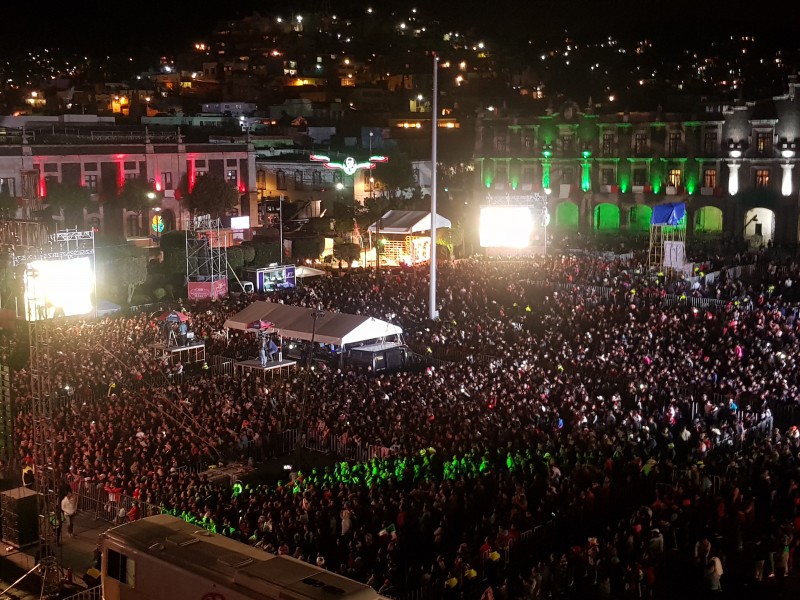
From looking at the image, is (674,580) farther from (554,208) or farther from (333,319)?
(554,208)

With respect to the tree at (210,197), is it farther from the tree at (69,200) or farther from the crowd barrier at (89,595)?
the crowd barrier at (89,595)

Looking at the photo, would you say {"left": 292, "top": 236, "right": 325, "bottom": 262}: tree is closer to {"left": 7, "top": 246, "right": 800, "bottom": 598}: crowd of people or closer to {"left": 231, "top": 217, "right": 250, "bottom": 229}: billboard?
{"left": 231, "top": 217, "right": 250, "bottom": 229}: billboard

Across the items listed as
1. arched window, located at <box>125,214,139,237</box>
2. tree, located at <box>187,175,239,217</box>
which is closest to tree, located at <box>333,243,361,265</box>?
tree, located at <box>187,175,239,217</box>

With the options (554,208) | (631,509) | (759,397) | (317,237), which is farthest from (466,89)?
(631,509)

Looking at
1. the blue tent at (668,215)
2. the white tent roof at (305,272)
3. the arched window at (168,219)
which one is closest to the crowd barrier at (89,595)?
the white tent roof at (305,272)

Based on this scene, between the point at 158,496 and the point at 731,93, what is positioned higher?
the point at 731,93

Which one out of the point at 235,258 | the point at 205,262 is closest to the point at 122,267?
the point at 205,262
